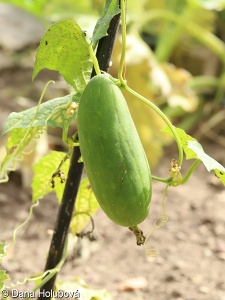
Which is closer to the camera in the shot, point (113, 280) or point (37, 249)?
point (113, 280)

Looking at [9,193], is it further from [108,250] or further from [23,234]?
[108,250]

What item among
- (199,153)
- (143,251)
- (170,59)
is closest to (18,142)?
(199,153)

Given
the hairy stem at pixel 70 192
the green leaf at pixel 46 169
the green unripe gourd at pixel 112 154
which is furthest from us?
the green leaf at pixel 46 169

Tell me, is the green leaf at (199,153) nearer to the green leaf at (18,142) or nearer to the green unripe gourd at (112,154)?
the green unripe gourd at (112,154)

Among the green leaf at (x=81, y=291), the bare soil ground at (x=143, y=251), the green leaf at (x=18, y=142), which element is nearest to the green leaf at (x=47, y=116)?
the green leaf at (x=18, y=142)

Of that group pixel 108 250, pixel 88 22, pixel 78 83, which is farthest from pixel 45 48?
pixel 88 22

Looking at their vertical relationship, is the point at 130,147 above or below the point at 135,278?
above

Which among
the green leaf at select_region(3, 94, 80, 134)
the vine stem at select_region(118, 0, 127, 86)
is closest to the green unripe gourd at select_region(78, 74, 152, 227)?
the vine stem at select_region(118, 0, 127, 86)
